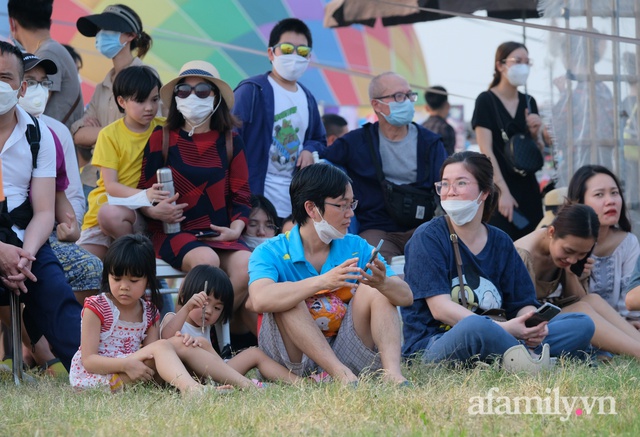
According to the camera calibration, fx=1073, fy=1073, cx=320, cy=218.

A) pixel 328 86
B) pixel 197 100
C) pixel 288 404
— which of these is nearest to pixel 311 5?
pixel 328 86

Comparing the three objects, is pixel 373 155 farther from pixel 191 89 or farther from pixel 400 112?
pixel 191 89

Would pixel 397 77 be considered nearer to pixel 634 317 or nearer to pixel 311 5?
pixel 634 317

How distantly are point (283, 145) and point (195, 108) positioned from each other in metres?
1.03

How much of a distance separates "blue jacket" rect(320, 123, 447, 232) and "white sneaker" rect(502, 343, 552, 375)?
7.15 feet

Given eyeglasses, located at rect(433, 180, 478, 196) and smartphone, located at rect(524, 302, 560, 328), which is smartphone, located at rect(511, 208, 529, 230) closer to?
eyeglasses, located at rect(433, 180, 478, 196)

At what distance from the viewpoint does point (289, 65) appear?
292 inches

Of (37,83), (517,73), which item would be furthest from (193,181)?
(517,73)

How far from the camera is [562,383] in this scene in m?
4.52

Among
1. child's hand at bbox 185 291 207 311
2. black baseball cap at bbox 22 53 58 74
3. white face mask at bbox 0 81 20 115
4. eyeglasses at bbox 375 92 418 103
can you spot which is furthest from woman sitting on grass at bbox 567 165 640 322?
white face mask at bbox 0 81 20 115

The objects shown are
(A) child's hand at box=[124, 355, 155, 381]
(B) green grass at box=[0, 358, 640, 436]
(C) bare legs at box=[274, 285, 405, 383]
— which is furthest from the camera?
(A) child's hand at box=[124, 355, 155, 381]

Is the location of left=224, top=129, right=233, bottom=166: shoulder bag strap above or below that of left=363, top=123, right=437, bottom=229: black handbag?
above

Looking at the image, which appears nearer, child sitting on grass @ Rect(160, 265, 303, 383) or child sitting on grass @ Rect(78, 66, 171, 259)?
child sitting on grass @ Rect(160, 265, 303, 383)

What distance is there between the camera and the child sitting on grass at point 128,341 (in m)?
5.05

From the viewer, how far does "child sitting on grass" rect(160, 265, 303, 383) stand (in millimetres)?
5309
